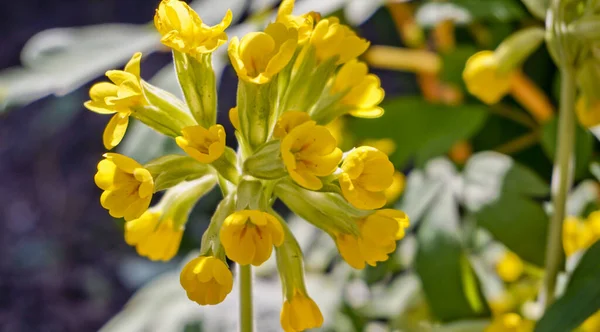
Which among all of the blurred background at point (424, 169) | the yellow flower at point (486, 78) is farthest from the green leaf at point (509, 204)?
the yellow flower at point (486, 78)

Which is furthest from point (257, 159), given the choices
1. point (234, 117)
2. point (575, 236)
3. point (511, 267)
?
point (511, 267)

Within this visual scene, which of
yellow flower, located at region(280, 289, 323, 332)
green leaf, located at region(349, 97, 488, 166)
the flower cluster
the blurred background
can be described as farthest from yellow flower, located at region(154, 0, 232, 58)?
green leaf, located at region(349, 97, 488, 166)

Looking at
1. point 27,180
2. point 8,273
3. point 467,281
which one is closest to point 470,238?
point 467,281

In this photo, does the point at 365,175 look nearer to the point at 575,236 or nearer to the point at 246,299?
the point at 246,299

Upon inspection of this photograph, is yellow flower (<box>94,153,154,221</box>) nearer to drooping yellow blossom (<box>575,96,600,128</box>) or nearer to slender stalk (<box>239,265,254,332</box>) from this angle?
slender stalk (<box>239,265,254,332</box>)

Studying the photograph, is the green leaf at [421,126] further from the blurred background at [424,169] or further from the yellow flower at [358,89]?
the yellow flower at [358,89]
